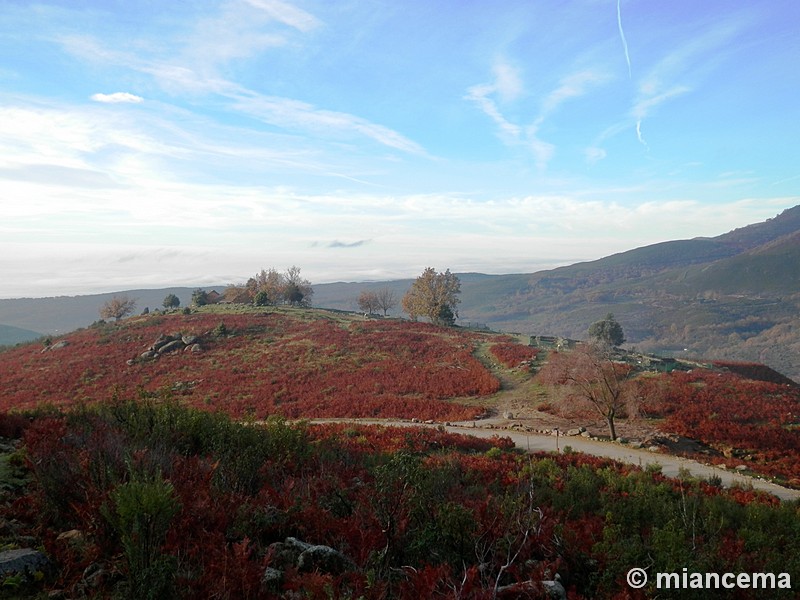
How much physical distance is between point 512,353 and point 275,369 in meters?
18.2

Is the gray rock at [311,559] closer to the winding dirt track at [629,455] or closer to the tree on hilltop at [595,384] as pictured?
the winding dirt track at [629,455]

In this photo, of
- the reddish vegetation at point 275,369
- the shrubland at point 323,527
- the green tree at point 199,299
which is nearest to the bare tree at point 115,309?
the green tree at point 199,299

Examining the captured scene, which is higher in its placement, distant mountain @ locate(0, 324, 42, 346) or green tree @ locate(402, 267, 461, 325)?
green tree @ locate(402, 267, 461, 325)

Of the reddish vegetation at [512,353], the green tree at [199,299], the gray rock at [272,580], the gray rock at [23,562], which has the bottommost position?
the reddish vegetation at [512,353]

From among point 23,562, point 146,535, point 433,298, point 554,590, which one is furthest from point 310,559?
point 433,298

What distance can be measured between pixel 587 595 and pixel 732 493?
8.36 metres

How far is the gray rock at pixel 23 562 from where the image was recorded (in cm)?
420

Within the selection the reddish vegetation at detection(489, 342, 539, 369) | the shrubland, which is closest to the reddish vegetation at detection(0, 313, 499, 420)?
the reddish vegetation at detection(489, 342, 539, 369)

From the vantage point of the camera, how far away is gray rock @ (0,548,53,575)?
420 cm

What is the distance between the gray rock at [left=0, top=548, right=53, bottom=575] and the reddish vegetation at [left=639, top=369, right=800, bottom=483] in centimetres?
1876

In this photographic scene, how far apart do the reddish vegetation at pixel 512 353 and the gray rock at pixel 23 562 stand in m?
29.6

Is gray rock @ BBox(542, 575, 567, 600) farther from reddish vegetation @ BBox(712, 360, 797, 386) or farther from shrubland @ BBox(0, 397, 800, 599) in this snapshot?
reddish vegetation @ BBox(712, 360, 797, 386)

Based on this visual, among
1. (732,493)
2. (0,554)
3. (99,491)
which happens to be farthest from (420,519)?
(732,493)

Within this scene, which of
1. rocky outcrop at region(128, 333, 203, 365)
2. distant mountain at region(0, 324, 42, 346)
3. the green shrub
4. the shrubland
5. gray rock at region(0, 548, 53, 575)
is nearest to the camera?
the green shrub
